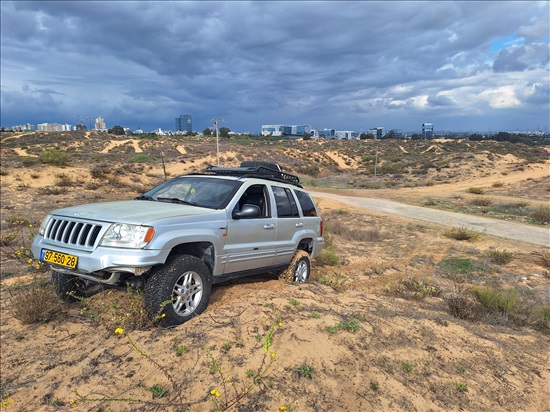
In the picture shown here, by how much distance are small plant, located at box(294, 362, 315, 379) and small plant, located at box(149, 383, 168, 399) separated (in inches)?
46.1

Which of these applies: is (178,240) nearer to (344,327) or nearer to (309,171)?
(344,327)

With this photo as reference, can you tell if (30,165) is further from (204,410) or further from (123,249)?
(204,410)

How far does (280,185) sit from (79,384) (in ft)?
12.6

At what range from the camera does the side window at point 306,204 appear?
21.4ft

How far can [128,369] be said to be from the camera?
11.2 feet

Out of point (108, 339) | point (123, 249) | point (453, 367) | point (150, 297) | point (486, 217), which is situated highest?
point (123, 249)

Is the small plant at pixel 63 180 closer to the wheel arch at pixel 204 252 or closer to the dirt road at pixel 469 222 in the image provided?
the dirt road at pixel 469 222

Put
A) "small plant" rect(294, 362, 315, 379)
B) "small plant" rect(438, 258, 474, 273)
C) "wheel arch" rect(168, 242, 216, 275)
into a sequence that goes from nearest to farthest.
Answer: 1. "small plant" rect(294, 362, 315, 379)
2. "wheel arch" rect(168, 242, 216, 275)
3. "small plant" rect(438, 258, 474, 273)

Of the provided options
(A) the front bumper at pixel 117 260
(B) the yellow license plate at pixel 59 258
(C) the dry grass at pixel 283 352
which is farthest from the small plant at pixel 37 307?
(A) the front bumper at pixel 117 260

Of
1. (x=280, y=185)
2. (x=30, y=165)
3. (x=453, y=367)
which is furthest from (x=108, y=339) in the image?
(x=30, y=165)

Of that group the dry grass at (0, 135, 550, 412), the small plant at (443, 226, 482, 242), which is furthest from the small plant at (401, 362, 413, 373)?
the small plant at (443, 226, 482, 242)

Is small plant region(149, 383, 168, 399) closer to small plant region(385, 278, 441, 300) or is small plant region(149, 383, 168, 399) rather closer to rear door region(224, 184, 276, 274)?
rear door region(224, 184, 276, 274)

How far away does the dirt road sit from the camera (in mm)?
13080

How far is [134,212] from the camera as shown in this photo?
13.9 ft
